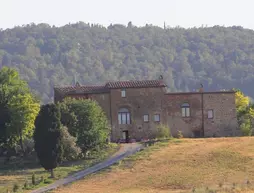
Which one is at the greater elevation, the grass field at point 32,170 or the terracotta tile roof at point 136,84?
the terracotta tile roof at point 136,84

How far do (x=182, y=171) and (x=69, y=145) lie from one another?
10044mm

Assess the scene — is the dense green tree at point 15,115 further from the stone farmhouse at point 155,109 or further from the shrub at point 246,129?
the shrub at point 246,129

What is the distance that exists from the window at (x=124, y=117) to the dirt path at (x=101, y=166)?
492 centimetres

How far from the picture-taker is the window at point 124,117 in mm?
78250

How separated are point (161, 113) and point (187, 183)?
2248cm

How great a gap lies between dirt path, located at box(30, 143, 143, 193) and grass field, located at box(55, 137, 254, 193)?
1164 millimetres

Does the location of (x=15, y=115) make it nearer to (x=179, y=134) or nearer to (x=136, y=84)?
(x=136, y=84)

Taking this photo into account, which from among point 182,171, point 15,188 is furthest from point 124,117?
point 15,188

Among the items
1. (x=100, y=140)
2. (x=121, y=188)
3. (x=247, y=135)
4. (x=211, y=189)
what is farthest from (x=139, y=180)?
(x=247, y=135)

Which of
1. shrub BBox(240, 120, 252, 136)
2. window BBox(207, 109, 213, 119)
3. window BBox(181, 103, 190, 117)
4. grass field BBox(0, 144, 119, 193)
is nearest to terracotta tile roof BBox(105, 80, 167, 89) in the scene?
window BBox(181, 103, 190, 117)

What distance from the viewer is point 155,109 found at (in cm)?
7856

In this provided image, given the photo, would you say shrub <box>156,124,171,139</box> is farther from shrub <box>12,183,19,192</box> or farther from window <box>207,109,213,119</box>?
shrub <box>12,183,19,192</box>

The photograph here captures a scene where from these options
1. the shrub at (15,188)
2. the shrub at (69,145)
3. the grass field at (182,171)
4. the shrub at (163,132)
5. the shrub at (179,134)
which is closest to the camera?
the grass field at (182,171)

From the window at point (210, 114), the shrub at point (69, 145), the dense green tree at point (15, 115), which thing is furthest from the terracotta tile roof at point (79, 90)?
the shrub at point (69, 145)
